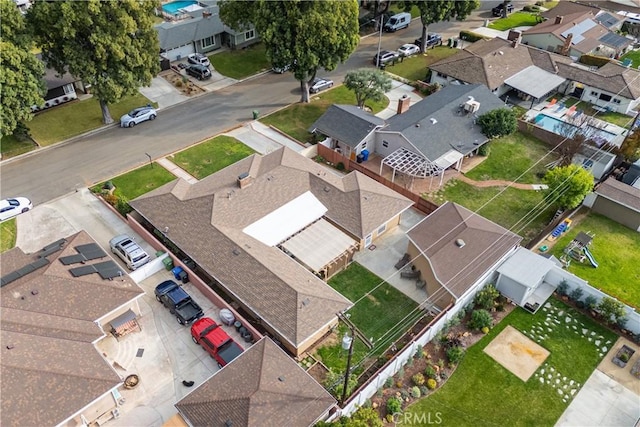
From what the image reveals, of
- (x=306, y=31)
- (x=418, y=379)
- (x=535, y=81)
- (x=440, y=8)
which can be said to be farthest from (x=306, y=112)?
(x=418, y=379)

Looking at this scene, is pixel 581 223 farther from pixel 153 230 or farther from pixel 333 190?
pixel 153 230

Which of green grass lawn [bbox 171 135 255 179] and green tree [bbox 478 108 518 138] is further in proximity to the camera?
green tree [bbox 478 108 518 138]

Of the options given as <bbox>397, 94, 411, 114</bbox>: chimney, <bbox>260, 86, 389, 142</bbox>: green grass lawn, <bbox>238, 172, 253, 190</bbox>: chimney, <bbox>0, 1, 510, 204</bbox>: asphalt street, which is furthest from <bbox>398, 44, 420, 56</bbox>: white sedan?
<bbox>238, 172, 253, 190</bbox>: chimney

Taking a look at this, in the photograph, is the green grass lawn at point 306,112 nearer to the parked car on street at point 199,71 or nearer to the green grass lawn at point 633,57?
the parked car on street at point 199,71

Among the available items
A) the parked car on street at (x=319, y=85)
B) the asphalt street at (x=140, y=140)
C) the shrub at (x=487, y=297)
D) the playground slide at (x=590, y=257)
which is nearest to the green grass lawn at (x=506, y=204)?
the playground slide at (x=590, y=257)

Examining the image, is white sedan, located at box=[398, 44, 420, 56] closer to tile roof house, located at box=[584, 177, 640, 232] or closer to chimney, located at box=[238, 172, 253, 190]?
tile roof house, located at box=[584, 177, 640, 232]

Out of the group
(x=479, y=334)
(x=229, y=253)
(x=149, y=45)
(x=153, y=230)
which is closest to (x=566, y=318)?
(x=479, y=334)
